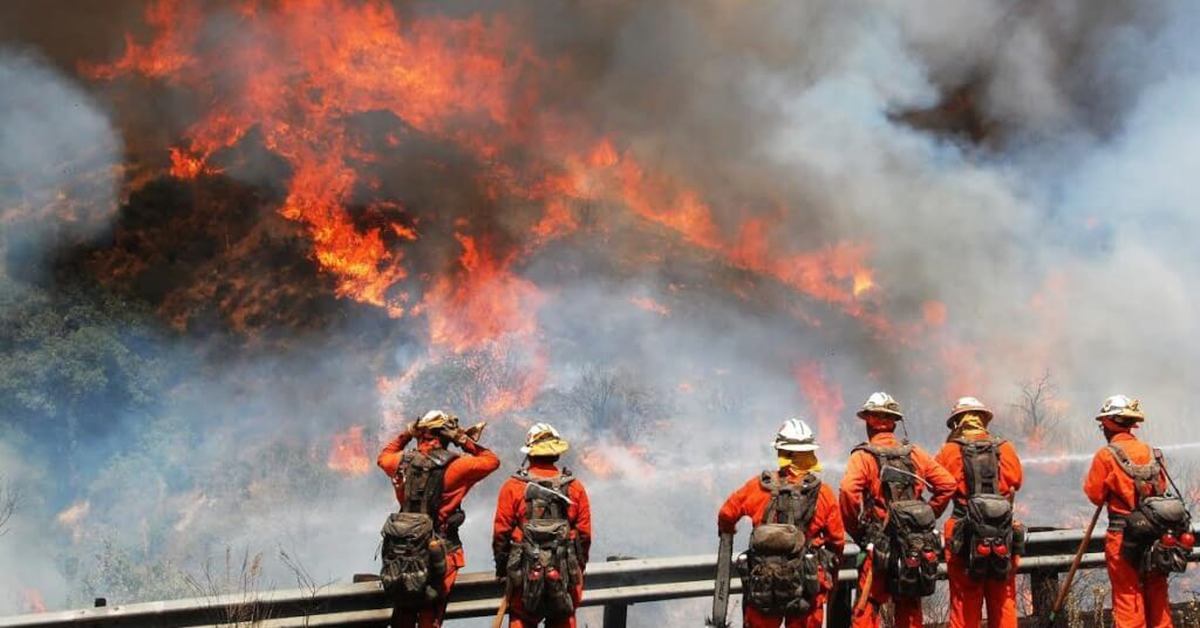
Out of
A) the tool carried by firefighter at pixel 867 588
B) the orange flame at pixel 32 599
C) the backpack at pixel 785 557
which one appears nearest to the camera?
the backpack at pixel 785 557

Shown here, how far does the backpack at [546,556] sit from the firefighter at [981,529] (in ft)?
9.50

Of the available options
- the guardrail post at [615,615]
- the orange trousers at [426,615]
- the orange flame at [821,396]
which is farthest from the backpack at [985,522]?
the orange flame at [821,396]

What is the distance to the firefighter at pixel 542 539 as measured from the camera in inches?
217

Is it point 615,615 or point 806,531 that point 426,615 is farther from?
point 806,531

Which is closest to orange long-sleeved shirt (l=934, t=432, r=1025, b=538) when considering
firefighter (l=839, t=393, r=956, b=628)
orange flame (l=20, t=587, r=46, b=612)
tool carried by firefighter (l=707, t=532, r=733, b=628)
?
firefighter (l=839, t=393, r=956, b=628)

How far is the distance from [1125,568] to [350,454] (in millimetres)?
24129

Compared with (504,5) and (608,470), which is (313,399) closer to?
(608,470)

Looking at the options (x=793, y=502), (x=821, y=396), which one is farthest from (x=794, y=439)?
(x=821, y=396)

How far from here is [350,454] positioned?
27.2 meters

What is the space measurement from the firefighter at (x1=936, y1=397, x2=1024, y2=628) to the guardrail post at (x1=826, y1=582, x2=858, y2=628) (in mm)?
751

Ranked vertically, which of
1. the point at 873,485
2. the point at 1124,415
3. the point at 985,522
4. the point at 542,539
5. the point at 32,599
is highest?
the point at 1124,415

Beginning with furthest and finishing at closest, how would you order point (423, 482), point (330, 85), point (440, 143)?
point (440, 143), point (330, 85), point (423, 482)

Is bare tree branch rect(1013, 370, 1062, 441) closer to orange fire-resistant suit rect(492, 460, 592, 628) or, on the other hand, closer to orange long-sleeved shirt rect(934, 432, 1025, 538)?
orange long-sleeved shirt rect(934, 432, 1025, 538)

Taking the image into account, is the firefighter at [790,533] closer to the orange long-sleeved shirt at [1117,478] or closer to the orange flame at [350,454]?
the orange long-sleeved shirt at [1117,478]
